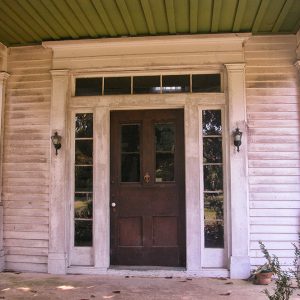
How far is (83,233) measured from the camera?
18.3ft

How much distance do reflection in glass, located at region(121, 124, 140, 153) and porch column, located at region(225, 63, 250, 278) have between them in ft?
4.24

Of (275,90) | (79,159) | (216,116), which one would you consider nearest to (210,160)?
(216,116)

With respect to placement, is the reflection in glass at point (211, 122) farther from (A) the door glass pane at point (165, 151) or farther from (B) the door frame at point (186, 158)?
(A) the door glass pane at point (165, 151)

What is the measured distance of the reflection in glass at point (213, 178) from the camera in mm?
5438

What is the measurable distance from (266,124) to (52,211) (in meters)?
3.16

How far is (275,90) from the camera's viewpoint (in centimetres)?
542

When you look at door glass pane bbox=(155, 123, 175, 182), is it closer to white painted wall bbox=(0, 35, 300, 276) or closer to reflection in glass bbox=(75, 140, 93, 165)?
white painted wall bbox=(0, 35, 300, 276)

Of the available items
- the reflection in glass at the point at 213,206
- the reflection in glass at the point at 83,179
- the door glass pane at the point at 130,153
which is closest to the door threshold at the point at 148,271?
the reflection in glass at the point at 213,206

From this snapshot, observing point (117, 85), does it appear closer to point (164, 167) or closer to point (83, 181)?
point (164, 167)

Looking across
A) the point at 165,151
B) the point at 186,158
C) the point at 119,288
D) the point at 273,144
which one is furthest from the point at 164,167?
the point at 119,288

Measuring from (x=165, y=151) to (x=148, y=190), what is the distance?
0.60m

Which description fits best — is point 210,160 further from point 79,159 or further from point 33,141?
point 33,141

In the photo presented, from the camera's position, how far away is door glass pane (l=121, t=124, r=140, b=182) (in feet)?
18.5

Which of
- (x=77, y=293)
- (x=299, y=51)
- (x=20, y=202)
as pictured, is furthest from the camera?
(x=20, y=202)
